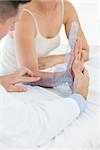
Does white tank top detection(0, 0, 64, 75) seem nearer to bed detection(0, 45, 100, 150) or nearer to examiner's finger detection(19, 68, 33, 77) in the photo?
examiner's finger detection(19, 68, 33, 77)

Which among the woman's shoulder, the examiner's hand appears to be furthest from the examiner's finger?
the woman's shoulder

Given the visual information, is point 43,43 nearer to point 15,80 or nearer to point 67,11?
point 67,11

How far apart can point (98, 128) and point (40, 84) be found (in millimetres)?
352

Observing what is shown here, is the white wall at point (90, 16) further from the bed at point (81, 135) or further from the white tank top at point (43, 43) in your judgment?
the bed at point (81, 135)

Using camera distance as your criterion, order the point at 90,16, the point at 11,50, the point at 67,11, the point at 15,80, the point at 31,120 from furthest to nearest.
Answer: the point at 90,16, the point at 67,11, the point at 11,50, the point at 15,80, the point at 31,120

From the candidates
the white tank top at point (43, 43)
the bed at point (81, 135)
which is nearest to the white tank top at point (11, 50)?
the white tank top at point (43, 43)

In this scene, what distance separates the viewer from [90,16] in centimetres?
254

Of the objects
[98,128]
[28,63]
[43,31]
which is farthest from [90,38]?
[98,128]

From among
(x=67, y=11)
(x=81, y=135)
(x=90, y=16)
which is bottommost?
(x=90, y=16)

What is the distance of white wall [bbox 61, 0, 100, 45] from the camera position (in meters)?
2.52

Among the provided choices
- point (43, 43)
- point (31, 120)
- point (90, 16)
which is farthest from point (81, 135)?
point (90, 16)

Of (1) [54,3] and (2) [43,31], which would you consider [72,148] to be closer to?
(2) [43,31]

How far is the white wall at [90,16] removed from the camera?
2518 mm

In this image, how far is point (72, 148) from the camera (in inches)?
36.0
